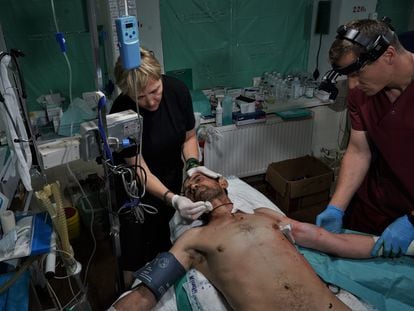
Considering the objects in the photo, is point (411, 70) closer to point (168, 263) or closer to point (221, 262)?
point (221, 262)

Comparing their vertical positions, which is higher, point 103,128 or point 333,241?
point 103,128

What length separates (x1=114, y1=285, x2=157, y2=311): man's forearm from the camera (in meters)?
1.33

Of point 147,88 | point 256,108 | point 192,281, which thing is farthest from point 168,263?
point 256,108

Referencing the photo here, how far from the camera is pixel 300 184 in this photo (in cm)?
285

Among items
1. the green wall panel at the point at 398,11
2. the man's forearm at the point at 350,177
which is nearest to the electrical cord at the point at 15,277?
the man's forearm at the point at 350,177

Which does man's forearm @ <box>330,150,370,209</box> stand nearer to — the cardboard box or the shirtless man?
the shirtless man

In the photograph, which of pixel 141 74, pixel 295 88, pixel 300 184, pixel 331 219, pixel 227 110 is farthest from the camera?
pixel 295 88

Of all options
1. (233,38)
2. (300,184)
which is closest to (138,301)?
(300,184)

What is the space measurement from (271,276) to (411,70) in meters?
0.97

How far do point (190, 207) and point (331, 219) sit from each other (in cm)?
66

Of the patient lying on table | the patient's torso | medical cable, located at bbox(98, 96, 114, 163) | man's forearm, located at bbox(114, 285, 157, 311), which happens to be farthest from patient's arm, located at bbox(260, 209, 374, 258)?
medical cable, located at bbox(98, 96, 114, 163)

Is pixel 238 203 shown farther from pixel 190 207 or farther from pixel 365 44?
pixel 365 44

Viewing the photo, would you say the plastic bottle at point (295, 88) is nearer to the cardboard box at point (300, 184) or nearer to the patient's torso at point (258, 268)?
the cardboard box at point (300, 184)

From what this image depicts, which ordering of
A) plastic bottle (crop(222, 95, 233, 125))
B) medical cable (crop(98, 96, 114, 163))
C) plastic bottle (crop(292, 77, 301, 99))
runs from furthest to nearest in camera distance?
plastic bottle (crop(292, 77, 301, 99)) → plastic bottle (crop(222, 95, 233, 125)) → medical cable (crop(98, 96, 114, 163))
